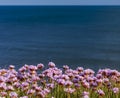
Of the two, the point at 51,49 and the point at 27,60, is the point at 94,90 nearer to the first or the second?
the point at 27,60

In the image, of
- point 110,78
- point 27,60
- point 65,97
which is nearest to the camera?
point 65,97

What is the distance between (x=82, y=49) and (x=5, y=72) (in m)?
54.1

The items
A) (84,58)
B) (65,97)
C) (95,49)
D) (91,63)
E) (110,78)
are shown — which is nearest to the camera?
(65,97)

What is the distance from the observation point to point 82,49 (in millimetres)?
65688

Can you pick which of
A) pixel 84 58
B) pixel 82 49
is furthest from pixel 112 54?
pixel 82 49

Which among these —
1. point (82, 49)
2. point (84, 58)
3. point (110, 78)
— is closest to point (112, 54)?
point (84, 58)

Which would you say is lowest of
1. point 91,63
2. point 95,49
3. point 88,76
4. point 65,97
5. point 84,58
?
point 65,97

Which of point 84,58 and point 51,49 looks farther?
point 51,49

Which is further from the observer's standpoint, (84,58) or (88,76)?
(84,58)

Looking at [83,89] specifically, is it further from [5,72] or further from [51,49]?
[51,49]

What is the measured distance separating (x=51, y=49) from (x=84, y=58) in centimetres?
1126

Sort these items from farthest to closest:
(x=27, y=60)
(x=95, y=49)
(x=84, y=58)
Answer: (x=95, y=49), (x=84, y=58), (x=27, y=60)

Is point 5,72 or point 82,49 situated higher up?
point 82,49

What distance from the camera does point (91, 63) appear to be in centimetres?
4650
